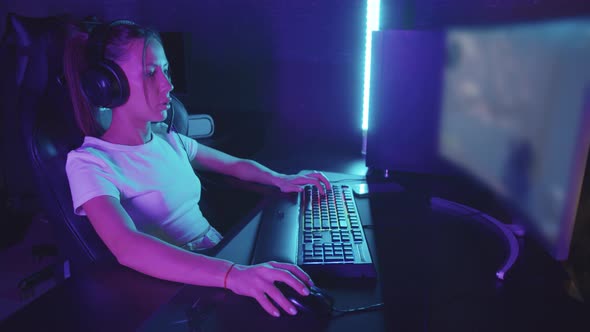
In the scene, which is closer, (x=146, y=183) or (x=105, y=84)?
(x=105, y=84)

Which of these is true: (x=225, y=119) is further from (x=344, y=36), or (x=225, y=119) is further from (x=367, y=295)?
(x=367, y=295)

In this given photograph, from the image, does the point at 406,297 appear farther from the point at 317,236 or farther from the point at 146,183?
the point at 146,183

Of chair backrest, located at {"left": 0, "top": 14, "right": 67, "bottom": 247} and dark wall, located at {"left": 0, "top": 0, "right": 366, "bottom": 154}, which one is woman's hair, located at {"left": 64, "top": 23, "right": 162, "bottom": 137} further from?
dark wall, located at {"left": 0, "top": 0, "right": 366, "bottom": 154}

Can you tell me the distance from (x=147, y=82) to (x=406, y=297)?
714 mm

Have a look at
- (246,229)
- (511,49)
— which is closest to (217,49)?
(246,229)

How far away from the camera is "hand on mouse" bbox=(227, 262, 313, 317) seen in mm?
621

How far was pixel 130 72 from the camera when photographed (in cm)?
93

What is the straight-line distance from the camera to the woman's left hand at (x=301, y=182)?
1146 mm

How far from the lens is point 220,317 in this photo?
2.02 ft

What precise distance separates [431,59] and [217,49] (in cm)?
111

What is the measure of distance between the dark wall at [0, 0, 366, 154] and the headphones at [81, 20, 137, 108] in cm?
75

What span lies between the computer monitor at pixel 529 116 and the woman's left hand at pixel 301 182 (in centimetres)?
36

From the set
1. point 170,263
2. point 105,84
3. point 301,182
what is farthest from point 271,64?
point 170,263

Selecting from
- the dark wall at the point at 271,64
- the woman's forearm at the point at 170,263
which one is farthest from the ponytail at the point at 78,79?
the dark wall at the point at 271,64
